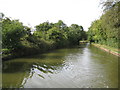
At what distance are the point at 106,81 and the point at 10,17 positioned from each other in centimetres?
1396

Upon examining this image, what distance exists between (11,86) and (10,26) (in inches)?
356

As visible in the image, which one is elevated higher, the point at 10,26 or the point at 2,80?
the point at 10,26

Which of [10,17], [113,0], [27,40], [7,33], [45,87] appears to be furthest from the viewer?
[27,40]

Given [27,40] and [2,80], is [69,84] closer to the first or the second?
[2,80]

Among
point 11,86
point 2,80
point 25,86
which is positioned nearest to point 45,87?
point 25,86

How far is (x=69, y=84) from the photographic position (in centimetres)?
643

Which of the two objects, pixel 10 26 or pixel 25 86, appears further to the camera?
pixel 10 26

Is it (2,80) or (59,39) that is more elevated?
(59,39)

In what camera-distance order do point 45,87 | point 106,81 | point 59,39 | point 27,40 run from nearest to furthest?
point 45,87 → point 106,81 → point 27,40 → point 59,39

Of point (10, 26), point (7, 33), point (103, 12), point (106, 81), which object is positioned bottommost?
point (106, 81)

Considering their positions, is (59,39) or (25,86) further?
(59,39)

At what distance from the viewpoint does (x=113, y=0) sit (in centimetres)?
1655

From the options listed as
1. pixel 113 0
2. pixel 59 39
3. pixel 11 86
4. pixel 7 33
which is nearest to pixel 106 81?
pixel 11 86

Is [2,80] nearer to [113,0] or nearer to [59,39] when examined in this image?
[113,0]
